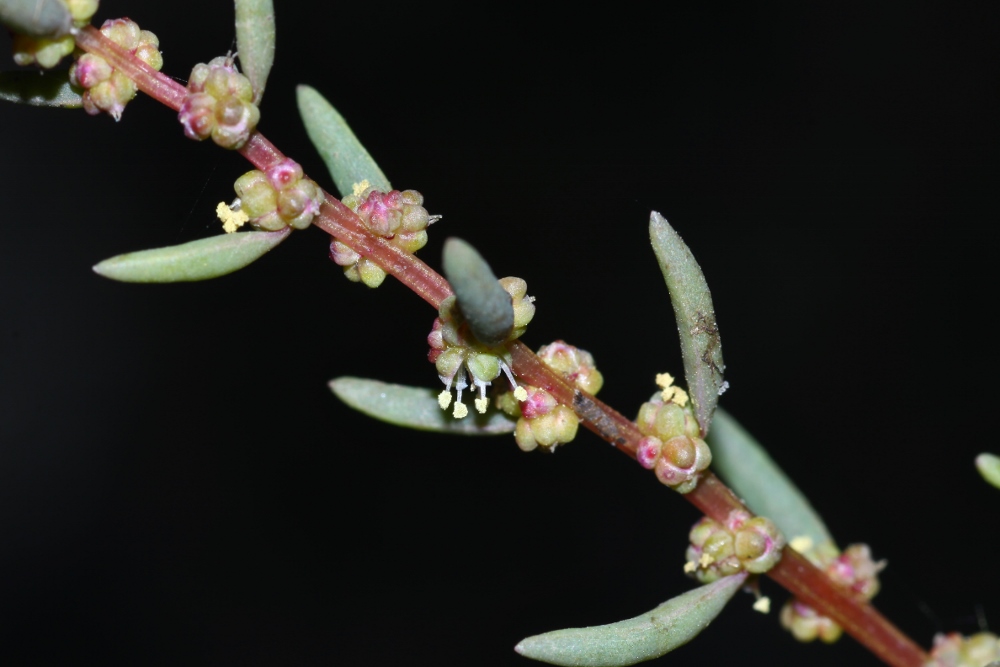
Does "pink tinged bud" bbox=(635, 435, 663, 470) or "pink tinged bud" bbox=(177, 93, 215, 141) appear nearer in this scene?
"pink tinged bud" bbox=(177, 93, 215, 141)

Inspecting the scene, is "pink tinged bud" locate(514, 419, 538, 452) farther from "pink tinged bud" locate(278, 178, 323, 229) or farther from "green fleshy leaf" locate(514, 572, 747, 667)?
"pink tinged bud" locate(278, 178, 323, 229)

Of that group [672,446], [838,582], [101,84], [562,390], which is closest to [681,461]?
[672,446]

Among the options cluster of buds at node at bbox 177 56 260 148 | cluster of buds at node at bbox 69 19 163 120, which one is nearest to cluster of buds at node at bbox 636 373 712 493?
cluster of buds at node at bbox 177 56 260 148

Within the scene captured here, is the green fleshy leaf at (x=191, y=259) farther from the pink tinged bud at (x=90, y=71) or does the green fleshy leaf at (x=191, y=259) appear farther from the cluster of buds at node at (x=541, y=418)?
the cluster of buds at node at (x=541, y=418)

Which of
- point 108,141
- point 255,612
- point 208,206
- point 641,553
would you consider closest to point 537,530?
point 641,553

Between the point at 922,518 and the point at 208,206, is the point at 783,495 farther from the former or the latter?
the point at 208,206

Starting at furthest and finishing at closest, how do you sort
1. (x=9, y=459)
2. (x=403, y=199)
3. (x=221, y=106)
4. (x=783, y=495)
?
1. (x=9, y=459)
2. (x=783, y=495)
3. (x=403, y=199)
4. (x=221, y=106)

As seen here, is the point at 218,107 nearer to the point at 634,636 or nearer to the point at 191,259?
the point at 191,259
